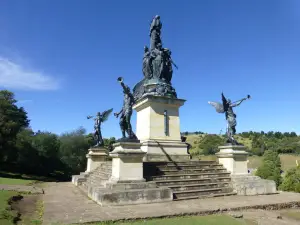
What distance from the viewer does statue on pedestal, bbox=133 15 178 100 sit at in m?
15.2

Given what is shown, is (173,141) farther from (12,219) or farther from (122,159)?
(12,219)

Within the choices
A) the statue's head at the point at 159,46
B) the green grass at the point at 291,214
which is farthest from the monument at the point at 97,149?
the green grass at the point at 291,214

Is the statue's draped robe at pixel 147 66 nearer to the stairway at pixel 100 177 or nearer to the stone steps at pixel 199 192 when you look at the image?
the stairway at pixel 100 177

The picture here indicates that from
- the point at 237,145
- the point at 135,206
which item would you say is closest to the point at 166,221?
the point at 135,206

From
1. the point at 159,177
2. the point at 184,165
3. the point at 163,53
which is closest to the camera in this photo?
the point at 159,177

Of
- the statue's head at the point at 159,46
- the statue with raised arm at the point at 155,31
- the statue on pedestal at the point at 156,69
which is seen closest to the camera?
the statue on pedestal at the point at 156,69

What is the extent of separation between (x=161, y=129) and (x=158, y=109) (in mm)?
1182

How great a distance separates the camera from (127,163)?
10016mm

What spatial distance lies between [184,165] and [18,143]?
2785 centimetres

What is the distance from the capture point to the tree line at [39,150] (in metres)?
30.9

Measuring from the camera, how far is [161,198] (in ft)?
→ 31.4

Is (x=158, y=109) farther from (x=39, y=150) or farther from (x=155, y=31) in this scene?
(x=39, y=150)

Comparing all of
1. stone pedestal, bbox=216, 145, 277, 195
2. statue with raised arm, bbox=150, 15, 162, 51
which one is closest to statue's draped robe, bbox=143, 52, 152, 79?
statue with raised arm, bbox=150, 15, 162, 51

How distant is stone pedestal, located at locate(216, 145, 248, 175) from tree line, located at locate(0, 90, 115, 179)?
88.4ft
